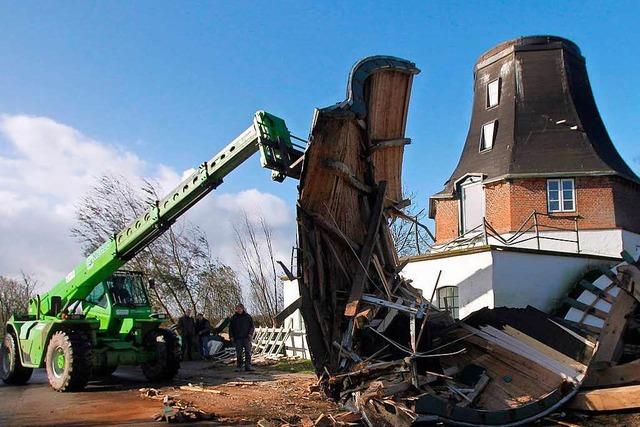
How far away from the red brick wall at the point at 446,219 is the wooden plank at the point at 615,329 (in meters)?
17.7

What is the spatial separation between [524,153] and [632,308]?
17.3 metres

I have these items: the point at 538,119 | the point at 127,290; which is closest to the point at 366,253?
the point at 127,290

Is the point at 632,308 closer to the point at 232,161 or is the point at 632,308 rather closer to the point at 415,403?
the point at 415,403

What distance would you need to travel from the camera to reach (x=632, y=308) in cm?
838

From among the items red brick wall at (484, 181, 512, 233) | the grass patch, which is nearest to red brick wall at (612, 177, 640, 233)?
red brick wall at (484, 181, 512, 233)

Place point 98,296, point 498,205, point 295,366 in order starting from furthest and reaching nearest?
point 498,205 < point 295,366 < point 98,296

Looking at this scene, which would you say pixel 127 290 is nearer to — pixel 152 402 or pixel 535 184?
pixel 152 402

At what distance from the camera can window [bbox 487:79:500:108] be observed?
2753 centimetres

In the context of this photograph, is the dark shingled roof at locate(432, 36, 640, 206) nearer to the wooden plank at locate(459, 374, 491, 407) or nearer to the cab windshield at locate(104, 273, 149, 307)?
the cab windshield at locate(104, 273, 149, 307)

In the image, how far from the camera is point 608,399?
7.53 meters

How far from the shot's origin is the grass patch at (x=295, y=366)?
1528 cm

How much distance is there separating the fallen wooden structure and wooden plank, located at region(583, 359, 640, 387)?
1.6 inches

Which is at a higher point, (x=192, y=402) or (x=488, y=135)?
(x=488, y=135)

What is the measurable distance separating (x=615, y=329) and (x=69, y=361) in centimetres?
969
